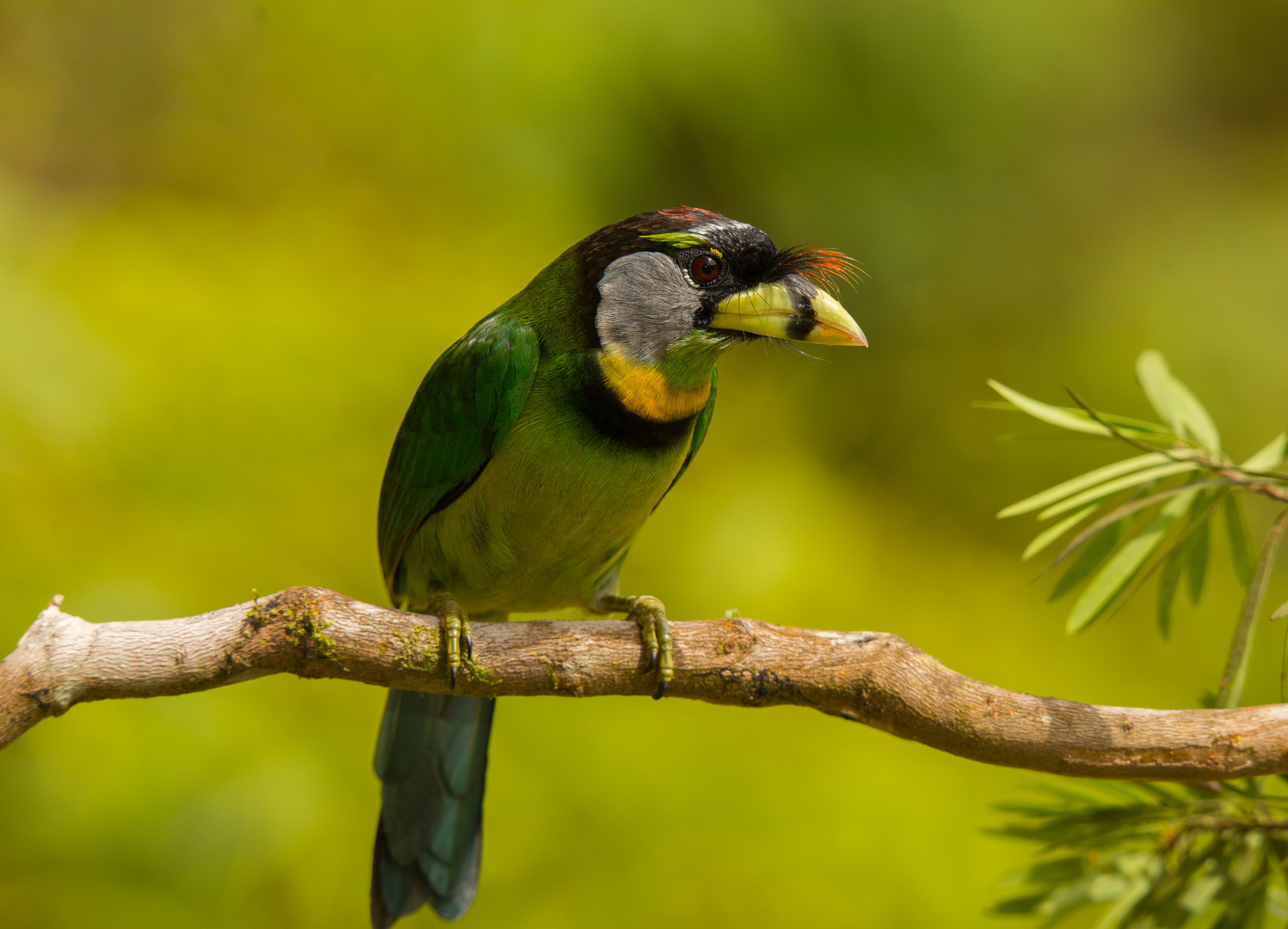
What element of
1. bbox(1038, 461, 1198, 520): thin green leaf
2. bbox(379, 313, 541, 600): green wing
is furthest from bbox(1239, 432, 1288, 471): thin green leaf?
bbox(379, 313, 541, 600): green wing

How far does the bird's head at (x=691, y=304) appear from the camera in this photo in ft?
7.02

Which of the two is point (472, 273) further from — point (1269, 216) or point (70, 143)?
point (1269, 216)

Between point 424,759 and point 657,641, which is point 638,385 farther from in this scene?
point 424,759

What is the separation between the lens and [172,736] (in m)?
3.24

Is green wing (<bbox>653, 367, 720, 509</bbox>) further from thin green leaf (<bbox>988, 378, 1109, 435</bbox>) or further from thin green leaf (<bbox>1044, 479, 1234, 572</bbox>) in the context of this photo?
thin green leaf (<bbox>1044, 479, 1234, 572</bbox>)

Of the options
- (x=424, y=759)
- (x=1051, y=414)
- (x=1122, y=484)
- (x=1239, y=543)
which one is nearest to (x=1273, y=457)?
(x=1239, y=543)

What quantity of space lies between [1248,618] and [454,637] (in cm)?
141

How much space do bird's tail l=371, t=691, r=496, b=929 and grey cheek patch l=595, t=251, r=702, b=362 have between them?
3.43 feet

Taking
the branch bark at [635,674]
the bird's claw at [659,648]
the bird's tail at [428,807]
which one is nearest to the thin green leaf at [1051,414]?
the branch bark at [635,674]

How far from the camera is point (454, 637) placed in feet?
6.51

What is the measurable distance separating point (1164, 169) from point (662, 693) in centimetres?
552

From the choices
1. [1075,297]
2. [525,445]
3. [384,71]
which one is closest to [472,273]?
[384,71]

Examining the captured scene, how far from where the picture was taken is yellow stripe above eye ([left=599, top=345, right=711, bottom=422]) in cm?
215

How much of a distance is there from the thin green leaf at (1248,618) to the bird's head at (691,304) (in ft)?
2.64
